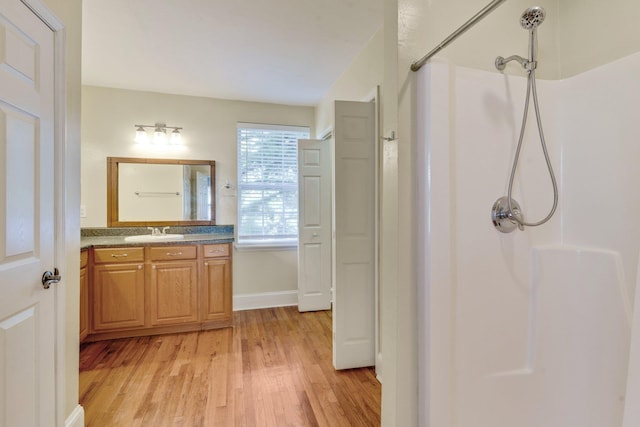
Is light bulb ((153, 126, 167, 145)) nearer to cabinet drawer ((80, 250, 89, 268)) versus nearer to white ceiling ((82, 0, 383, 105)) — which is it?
white ceiling ((82, 0, 383, 105))

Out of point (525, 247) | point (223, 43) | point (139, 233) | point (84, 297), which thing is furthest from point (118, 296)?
point (525, 247)

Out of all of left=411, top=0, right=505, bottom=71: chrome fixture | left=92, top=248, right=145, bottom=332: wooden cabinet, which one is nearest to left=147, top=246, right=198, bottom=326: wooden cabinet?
left=92, top=248, right=145, bottom=332: wooden cabinet

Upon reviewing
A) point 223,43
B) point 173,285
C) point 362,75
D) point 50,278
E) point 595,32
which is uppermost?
point 223,43

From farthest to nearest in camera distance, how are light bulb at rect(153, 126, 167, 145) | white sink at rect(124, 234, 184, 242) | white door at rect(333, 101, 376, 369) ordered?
1. light bulb at rect(153, 126, 167, 145)
2. white sink at rect(124, 234, 184, 242)
3. white door at rect(333, 101, 376, 369)

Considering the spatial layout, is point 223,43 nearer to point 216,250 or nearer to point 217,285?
point 216,250

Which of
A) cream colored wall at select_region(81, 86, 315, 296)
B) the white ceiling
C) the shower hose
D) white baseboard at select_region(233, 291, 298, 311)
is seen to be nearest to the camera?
the shower hose

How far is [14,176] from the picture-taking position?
3.46 ft

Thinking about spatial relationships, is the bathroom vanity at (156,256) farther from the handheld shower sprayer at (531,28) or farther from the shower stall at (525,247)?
the handheld shower sprayer at (531,28)

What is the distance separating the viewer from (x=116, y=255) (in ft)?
8.23

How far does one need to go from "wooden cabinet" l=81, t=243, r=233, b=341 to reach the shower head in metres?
2.63

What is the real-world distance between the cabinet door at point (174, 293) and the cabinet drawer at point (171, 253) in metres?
0.05

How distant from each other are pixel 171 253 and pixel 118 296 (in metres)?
0.56

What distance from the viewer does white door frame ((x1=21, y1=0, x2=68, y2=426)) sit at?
50.5 inches

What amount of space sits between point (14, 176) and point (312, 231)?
7.74 ft
